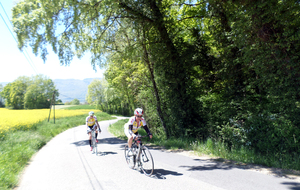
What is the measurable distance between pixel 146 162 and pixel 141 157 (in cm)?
24

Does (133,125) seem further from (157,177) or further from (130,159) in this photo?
(157,177)

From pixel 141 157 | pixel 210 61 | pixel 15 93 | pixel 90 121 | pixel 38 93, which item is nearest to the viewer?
pixel 141 157

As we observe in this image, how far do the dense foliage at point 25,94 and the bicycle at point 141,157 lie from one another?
256ft

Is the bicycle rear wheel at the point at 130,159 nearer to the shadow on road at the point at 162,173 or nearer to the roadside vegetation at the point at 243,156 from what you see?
the shadow on road at the point at 162,173

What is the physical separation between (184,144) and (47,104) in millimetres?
83872

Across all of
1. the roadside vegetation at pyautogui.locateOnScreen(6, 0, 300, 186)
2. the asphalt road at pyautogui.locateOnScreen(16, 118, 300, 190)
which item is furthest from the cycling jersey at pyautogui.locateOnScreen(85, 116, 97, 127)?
the roadside vegetation at pyautogui.locateOnScreen(6, 0, 300, 186)

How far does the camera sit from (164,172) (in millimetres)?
5750

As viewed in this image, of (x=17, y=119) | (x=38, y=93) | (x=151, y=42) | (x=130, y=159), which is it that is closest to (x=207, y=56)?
(x=151, y=42)

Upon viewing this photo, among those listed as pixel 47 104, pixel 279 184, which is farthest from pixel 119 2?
pixel 47 104

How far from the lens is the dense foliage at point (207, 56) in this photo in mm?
6160

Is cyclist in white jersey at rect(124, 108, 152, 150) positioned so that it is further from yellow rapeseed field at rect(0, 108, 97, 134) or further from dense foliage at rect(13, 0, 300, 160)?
yellow rapeseed field at rect(0, 108, 97, 134)

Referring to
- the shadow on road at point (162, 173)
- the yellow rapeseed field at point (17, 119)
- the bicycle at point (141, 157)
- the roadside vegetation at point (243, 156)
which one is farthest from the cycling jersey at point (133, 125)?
the yellow rapeseed field at point (17, 119)

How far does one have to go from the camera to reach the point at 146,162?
5.82 m

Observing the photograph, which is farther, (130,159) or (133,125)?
(130,159)
